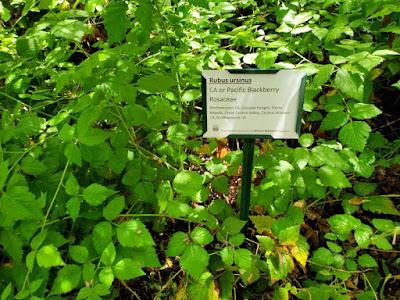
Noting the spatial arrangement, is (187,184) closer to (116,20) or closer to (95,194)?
(95,194)

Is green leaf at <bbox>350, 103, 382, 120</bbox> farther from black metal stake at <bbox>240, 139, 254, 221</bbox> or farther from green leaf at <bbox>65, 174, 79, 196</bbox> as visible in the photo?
green leaf at <bbox>65, 174, 79, 196</bbox>

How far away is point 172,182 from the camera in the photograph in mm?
1744

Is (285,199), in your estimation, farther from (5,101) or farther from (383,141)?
(5,101)

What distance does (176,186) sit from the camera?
1.44 m

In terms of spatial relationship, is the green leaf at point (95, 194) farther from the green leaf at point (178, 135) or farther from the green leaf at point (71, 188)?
the green leaf at point (178, 135)

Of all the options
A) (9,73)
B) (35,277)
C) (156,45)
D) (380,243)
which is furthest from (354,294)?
(9,73)

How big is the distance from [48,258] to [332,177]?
3.56 ft

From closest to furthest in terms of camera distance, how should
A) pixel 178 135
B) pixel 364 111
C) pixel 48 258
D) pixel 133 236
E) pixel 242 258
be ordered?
1. pixel 48 258
2. pixel 133 236
3. pixel 242 258
4. pixel 364 111
5. pixel 178 135

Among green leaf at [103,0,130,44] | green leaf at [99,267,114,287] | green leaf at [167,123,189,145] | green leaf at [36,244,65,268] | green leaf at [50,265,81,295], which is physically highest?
green leaf at [103,0,130,44]

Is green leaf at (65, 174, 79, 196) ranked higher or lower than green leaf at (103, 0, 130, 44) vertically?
lower

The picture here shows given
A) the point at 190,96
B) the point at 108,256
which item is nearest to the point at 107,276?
the point at 108,256

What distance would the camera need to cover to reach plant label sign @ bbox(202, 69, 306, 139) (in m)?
1.28

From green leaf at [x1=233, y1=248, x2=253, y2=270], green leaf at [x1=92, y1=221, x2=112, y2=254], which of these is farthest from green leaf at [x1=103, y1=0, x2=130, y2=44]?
green leaf at [x1=233, y1=248, x2=253, y2=270]

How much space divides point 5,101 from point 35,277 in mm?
1341
